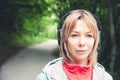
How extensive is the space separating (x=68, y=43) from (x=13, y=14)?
25.4 metres

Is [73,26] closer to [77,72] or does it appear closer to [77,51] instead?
[77,51]

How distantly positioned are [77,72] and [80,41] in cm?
17

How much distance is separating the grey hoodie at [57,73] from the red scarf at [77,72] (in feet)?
0.09

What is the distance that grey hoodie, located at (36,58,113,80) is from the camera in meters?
2.19

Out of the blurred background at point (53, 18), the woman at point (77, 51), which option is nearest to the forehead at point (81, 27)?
the woman at point (77, 51)

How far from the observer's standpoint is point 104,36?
16094 millimetres

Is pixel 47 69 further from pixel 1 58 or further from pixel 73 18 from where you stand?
pixel 1 58

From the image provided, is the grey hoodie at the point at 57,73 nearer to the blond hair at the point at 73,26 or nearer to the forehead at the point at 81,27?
the blond hair at the point at 73,26

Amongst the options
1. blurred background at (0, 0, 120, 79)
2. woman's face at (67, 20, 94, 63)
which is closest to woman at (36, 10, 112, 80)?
woman's face at (67, 20, 94, 63)

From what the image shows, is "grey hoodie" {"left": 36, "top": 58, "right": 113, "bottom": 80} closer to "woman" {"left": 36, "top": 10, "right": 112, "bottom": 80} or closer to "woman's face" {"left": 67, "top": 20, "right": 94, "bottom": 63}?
"woman" {"left": 36, "top": 10, "right": 112, "bottom": 80}

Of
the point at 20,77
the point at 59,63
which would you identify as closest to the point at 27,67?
the point at 20,77

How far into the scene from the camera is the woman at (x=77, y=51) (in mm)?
2184

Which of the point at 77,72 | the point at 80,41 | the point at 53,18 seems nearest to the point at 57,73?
the point at 77,72

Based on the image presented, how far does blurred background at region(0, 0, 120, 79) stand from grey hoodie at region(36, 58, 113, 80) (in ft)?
1.13
